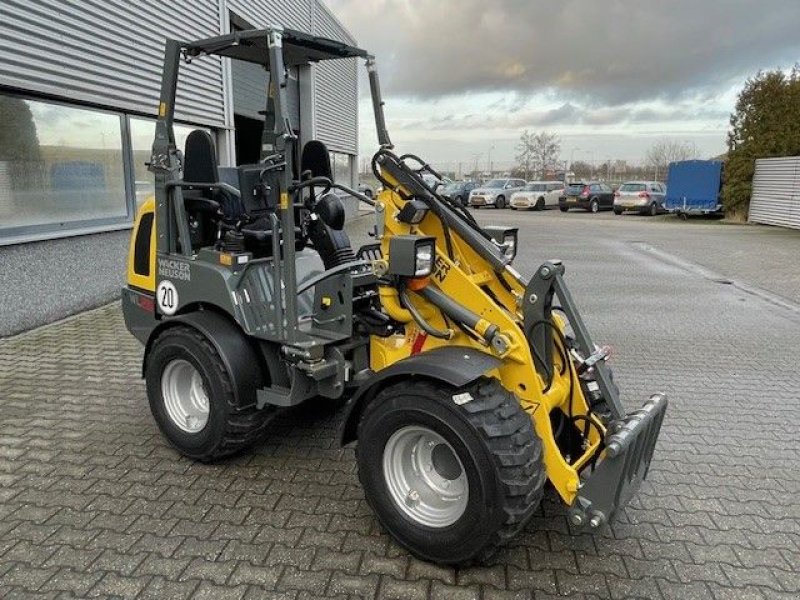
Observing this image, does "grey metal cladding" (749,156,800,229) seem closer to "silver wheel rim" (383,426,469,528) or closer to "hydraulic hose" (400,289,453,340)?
"hydraulic hose" (400,289,453,340)

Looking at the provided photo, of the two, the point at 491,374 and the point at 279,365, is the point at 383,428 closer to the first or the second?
the point at 491,374

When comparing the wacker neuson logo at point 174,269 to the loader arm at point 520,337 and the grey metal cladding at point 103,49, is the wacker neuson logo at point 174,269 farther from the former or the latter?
the grey metal cladding at point 103,49

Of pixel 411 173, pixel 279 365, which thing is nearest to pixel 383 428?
pixel 279 365

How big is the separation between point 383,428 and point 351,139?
19.9 metres

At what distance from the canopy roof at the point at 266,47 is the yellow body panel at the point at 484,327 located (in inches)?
42.5

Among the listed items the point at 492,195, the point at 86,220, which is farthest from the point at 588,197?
the point at 86,220

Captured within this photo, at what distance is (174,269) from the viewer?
397 centimetres

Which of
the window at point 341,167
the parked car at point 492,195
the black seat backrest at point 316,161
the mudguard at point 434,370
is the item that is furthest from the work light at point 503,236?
the parked car at point 492,195

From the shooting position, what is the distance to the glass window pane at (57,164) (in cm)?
679

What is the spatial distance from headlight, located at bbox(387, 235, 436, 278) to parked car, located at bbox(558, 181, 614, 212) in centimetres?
2880

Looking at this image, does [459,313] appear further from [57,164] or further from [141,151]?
[141,151]

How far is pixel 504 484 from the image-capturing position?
2.61 m

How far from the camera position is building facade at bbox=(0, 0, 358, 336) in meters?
6.70

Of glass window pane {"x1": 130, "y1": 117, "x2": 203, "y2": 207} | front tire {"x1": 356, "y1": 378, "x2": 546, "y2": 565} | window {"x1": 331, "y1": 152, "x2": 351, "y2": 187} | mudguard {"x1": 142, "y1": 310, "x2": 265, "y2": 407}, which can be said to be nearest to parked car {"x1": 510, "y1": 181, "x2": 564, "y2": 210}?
window {"x1": 331, "y1": 152, "x2": 351, "y2": 187}
